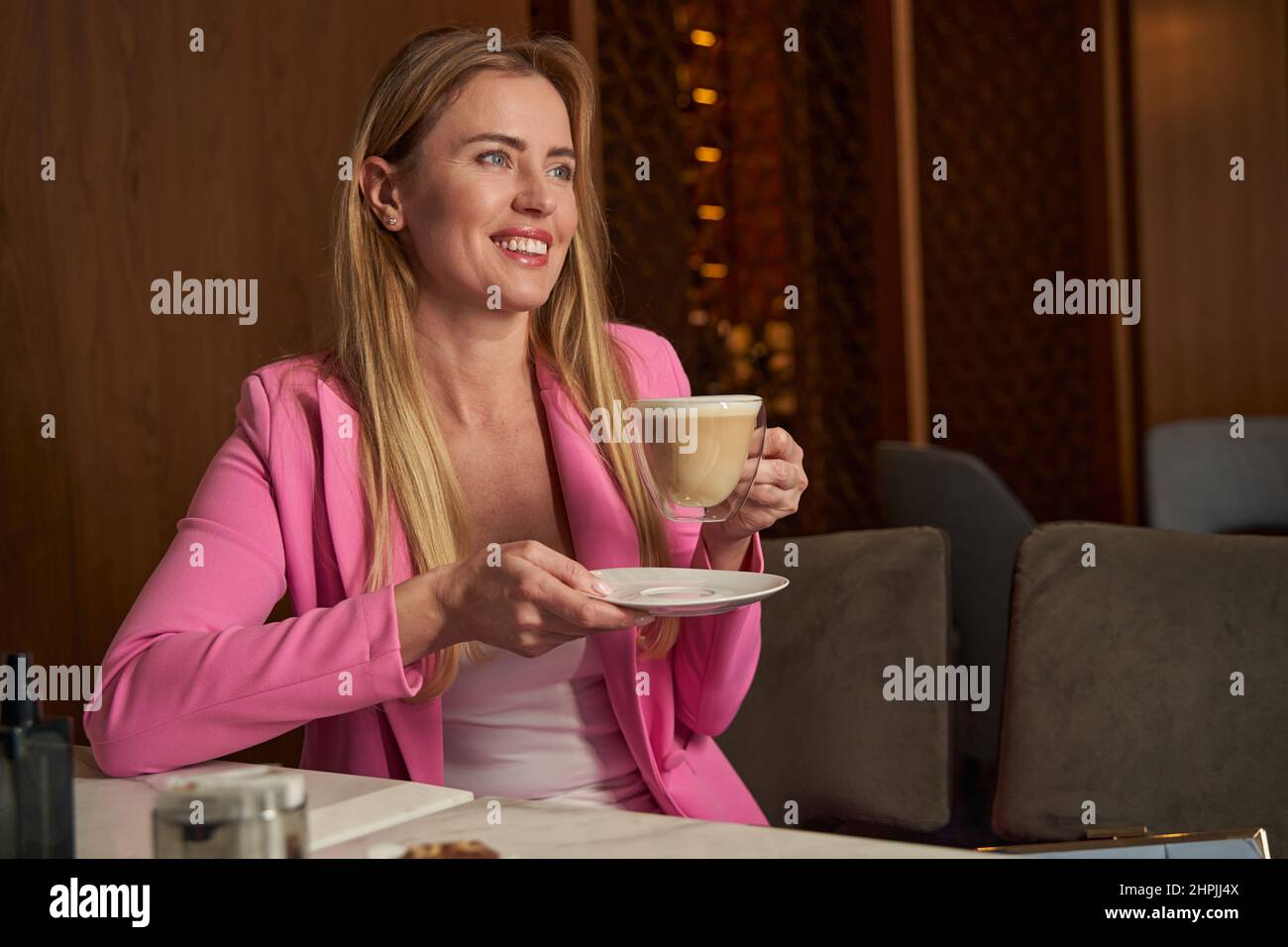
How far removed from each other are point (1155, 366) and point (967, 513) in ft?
7.05

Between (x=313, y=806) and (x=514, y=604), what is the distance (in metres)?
0.27

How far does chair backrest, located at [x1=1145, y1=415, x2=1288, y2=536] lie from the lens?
3602mm

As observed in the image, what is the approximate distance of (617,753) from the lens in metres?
1.68

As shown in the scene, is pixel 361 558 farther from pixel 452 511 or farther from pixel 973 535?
pixel 973 535

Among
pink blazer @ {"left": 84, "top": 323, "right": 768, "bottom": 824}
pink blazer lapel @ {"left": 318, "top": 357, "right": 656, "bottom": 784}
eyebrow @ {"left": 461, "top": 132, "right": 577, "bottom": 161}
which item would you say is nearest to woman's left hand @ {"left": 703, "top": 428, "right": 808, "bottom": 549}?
pink blazer @ {"left": 84, "top": 323, "right": 768, "bottom": 824}

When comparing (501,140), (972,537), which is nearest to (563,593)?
(501,140)

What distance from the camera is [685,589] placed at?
1228mm

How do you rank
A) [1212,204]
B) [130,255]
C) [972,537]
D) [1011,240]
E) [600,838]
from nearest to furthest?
[600,838], [130,255], [972,537], [1212,204], [1011,240]

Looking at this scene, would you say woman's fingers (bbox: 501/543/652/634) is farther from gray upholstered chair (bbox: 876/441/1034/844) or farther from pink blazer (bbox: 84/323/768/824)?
gray upholstered chair (bbox: 876/441/1034/844)

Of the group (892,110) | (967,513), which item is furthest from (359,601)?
(892,110)

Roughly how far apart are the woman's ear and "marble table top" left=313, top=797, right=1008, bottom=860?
1005mm

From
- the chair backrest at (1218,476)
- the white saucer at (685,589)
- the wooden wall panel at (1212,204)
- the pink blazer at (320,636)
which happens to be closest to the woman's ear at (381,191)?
the pink blazer at (320,636)

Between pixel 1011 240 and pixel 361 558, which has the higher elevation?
pixel 1011 240
